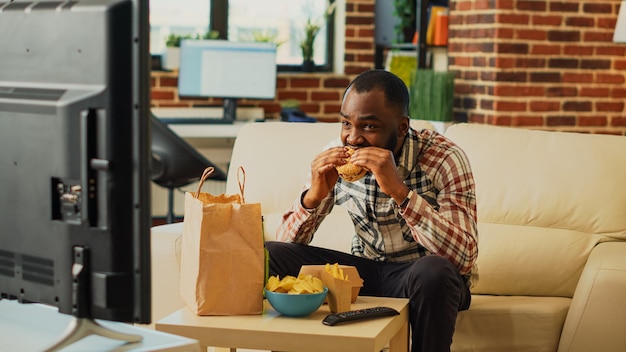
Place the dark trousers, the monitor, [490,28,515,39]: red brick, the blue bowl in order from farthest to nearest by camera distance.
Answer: the monitor < [490,28,515,39]: red brick < the dark trousers < the blue bowl

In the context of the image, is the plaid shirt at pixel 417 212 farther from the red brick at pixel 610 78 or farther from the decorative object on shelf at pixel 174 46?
the decorative object on shelf at pixel 174 46

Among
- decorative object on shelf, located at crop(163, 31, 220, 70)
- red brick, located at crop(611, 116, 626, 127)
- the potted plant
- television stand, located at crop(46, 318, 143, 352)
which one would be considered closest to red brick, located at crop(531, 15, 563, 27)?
red brick, located at crop(611, 116, 626, 127)

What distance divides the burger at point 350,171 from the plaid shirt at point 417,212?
139 millimetres

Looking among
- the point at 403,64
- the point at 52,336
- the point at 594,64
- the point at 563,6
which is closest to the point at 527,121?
the point at 594,64

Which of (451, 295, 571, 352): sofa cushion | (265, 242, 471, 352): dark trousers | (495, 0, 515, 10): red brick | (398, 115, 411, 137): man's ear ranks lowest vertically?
(451, 295, 571, 352): sofa cushion

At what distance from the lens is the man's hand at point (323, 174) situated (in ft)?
8.28

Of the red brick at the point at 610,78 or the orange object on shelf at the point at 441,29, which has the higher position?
the orange object on shelf at the point at 441,29

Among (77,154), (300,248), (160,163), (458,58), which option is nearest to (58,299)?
(77,154)

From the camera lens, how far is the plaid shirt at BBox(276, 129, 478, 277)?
8.21 feet

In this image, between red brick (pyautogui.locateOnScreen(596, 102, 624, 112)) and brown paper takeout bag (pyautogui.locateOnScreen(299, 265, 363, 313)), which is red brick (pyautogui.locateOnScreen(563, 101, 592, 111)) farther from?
brown paper takeout bag (pyautogui.locateOnScreen(299, 265, 363, 313))

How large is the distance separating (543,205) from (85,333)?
186 cm

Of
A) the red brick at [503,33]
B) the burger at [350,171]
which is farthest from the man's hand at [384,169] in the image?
the red brick at [503,33]

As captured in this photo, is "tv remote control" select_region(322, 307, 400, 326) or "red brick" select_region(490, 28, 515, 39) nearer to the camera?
"tv remote control" select_region(322, 307, 400, 326)

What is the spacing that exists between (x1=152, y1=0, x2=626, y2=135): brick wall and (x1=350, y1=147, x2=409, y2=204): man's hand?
7.58 ft
